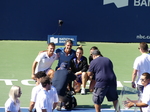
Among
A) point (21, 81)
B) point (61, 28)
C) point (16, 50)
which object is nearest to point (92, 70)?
point (21, 81)

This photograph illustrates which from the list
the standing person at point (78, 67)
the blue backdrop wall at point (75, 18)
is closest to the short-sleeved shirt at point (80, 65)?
the standing person at point (78, 67)

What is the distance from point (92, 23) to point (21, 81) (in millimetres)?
7567

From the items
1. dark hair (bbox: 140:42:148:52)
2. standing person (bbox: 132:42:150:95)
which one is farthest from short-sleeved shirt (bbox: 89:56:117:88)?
dark hair (bbox: 140:42:148:52)

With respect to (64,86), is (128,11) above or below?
above

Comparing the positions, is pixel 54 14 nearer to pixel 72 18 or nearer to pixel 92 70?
pixel 72 18

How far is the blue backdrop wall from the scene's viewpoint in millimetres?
20391

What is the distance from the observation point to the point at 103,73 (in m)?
10.5

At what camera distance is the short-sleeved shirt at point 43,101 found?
8675 mm

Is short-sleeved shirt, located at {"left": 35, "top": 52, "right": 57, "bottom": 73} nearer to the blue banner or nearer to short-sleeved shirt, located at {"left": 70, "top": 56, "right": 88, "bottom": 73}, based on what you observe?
short-sleeved shirt, located at {"left": 70, "top": 56, "right": 88, "bottom": 73}

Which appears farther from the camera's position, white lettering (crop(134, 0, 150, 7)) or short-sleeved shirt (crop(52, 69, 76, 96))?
white lettering (crop(134, 0, 150, 7))

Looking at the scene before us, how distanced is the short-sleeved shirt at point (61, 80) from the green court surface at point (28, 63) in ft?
2.92

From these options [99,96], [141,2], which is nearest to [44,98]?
[99,96]

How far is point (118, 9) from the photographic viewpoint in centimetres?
2066

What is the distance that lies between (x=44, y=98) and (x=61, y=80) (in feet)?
8.80
